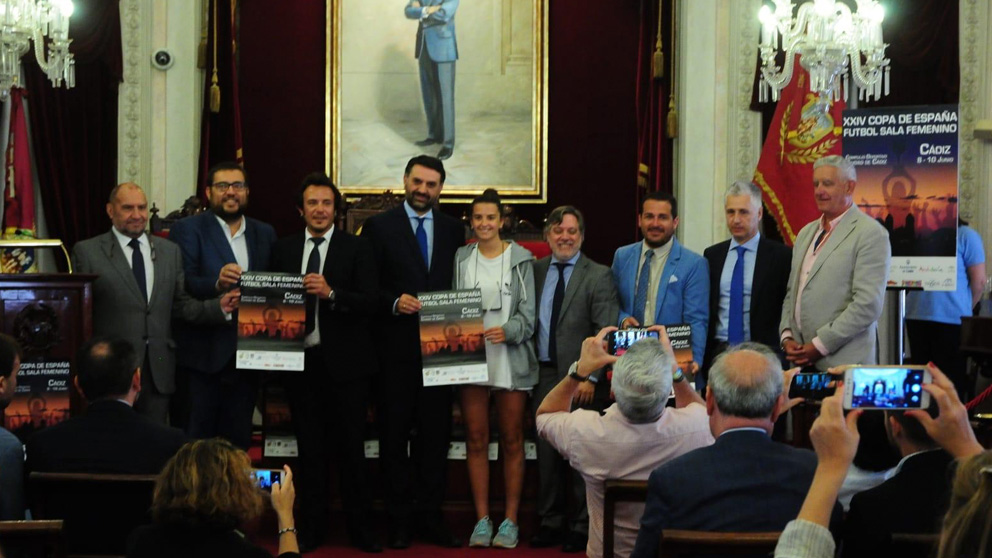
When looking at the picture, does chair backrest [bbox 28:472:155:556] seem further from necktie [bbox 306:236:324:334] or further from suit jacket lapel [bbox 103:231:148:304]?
suit jacket lapel [bbox 103:231:148:304]

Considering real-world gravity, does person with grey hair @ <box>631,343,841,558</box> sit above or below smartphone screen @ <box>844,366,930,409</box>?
below

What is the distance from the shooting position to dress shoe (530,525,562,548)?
18.1 ft

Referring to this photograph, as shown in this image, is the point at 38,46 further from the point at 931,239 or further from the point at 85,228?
the point at 931,239

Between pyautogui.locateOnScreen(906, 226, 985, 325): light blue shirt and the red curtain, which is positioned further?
the red curtain

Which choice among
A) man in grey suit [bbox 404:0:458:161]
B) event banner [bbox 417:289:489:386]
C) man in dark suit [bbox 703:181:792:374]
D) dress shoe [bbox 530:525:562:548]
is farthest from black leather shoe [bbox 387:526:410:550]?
man in grey suit [bbox 404:0:458:161]

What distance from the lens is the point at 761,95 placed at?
825cm

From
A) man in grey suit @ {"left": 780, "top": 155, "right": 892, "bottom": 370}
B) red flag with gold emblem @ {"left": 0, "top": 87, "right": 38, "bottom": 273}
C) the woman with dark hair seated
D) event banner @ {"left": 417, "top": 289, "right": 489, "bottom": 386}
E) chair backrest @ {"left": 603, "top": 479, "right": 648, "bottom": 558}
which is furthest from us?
red flag with gold emblem @ {"left": 0, "top": 87, "right": 38, "bottom": 273}

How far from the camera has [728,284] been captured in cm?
562

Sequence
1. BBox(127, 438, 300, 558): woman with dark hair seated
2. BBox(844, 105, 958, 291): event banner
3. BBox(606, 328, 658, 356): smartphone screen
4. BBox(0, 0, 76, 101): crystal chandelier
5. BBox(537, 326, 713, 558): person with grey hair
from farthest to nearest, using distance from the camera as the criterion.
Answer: BBox(0, 0, 76, 101): crystal chandelier < BBox(844, 105, 958, 291): event banner < BBox(606, 328, 658, 356): smartphone screen < BBox(537, 326, 713, 558): person with grey hair < BBox(127, 438, 300, 558): woman with dark hair seated

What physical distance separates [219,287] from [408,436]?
1.11m

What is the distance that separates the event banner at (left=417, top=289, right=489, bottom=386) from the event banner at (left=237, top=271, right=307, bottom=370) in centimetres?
60

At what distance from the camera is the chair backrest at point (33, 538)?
2758 millimetres

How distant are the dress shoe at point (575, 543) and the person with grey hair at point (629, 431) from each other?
1697 millimetres

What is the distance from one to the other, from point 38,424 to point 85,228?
2969 millimetres
